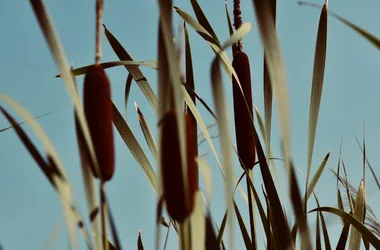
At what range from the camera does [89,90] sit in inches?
20.8

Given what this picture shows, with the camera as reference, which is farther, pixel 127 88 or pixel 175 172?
pixel 127 88

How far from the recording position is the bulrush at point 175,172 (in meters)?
0.46

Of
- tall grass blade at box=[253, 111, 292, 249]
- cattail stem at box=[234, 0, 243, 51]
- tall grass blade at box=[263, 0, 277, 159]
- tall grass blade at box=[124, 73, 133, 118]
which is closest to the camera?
tall grass blade at box=[253, 111, 292, 249]

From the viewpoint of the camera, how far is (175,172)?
46cm

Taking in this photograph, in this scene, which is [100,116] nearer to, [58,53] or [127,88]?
[58,53]

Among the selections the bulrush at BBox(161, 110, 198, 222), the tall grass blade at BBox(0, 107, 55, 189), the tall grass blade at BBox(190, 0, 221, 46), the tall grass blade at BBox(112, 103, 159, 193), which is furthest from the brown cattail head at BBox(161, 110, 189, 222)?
the tall grass blade at BBox(190, 0, 221, 46)

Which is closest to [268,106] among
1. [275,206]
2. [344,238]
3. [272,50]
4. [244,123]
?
[244,123]

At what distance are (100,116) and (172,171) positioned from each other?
3.7 inches

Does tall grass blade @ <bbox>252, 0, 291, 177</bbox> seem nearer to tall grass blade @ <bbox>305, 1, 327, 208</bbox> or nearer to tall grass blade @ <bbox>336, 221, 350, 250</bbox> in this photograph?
tall grass blade @ <bbox>305, 1, 327, 208</bbox>

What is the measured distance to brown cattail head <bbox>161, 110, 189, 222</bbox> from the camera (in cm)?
46

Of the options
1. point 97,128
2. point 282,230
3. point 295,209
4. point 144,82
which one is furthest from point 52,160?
point 144,82

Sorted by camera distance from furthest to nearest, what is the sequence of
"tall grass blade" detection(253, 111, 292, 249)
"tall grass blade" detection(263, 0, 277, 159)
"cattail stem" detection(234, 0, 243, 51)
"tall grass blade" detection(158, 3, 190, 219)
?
1. "cattail stem" detection(234, 0, 243, 51)
2. "tall grass blade" detection(263, 0, 277, 159)
3. "tall grass blade" detection(253, 111, 292, 249)
4. "tall grass blade" detection(158, 3, 190, 219)

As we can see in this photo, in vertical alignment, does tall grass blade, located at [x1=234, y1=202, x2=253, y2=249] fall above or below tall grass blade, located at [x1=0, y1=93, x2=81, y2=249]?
below

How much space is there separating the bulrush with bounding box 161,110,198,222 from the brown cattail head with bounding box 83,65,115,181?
0.05 metres
